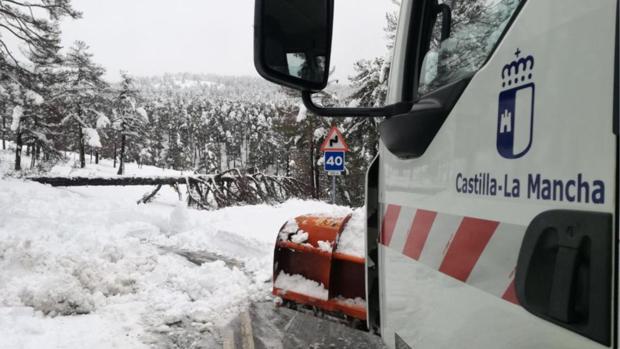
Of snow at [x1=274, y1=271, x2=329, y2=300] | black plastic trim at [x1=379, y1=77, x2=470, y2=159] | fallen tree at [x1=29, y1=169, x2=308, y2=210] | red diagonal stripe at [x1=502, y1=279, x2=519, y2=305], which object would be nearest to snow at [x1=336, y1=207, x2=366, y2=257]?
snow at [x1=274, y1=271, x2=329, y2=300]

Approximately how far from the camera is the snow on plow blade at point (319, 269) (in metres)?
3.05

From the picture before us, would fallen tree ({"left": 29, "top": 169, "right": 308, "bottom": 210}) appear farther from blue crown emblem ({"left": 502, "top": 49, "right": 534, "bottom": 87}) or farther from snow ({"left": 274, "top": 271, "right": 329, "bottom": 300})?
blue crown emblem ({"left": 502, "top": 49, "right": 534, "bottom": 87})

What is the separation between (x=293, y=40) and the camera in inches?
66.1

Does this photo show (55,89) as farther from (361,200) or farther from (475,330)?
(475,330)

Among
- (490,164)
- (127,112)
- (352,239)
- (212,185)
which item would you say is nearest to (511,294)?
(490,164)

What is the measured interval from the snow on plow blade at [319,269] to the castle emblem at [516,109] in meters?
1.89

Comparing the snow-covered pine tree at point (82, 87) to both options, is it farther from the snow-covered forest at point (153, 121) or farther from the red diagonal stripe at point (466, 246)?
the red diagonal stripe at point (466, 246)

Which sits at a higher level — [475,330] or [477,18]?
[477,18]

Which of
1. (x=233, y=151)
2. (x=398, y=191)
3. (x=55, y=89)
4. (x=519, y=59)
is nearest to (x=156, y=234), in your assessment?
(x=398, y=191)

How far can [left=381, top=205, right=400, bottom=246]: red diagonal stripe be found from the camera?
204cm

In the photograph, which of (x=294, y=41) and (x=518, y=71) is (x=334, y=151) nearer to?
(x=294, y=41)

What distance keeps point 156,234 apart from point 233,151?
7846cm

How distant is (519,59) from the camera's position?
120cm

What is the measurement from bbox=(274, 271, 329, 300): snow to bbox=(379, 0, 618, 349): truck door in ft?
4.17
